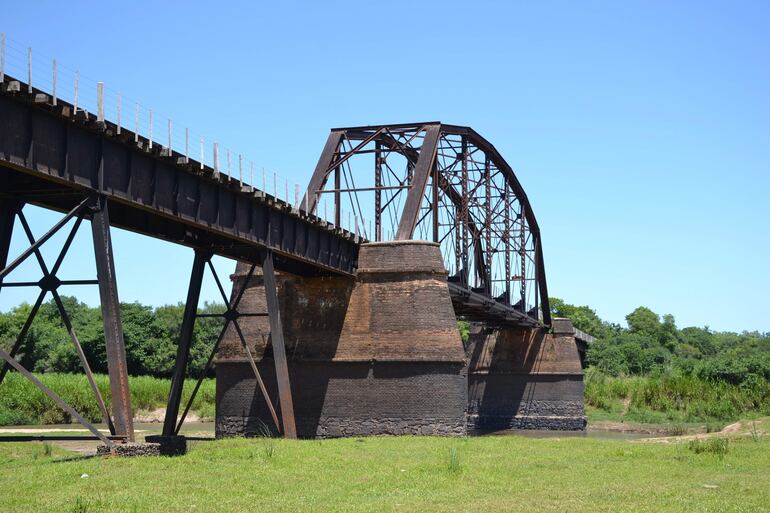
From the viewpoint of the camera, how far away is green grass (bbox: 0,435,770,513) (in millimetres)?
14234

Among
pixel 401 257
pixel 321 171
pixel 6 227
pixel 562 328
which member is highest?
pixel 321 171

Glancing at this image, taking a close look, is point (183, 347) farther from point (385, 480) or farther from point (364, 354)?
point (385, 480)

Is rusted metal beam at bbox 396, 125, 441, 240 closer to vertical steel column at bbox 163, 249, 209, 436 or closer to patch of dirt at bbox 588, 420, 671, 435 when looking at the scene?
vertical steel column at bbox 163, 249, 209, 436

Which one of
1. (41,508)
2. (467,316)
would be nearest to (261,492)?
(41,508)

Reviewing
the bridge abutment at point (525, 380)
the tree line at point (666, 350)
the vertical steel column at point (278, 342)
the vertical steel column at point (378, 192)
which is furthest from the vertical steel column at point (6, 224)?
the tree line at point (666, 350)

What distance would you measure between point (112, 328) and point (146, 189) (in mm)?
4512

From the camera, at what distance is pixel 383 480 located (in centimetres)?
1784

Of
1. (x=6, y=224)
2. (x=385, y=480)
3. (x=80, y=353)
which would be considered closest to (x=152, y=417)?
(x=6, y=224)

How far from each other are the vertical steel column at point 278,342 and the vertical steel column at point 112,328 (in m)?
8.96

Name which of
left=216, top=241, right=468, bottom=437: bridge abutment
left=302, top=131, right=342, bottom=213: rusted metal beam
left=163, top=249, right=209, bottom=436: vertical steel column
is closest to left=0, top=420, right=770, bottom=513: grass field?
left=163, top=249, right=209, bottom=436: vertical steel column

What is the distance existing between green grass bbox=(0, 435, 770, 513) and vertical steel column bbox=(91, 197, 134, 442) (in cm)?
134

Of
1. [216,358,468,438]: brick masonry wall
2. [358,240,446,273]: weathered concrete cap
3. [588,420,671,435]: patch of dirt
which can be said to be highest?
[358,240,446,273]: weathered concrete cap

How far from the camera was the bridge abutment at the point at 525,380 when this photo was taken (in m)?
59.0

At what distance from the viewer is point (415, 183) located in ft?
125
